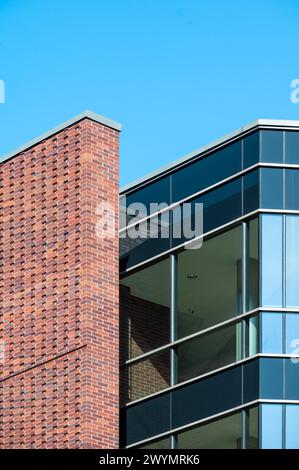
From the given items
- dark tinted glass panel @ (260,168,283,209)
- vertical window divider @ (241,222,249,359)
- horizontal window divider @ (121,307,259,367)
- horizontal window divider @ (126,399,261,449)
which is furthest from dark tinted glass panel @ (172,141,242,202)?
horizontal window divider @ (126,399,261,449)

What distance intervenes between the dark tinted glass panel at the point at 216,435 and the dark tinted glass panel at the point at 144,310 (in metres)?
2.92

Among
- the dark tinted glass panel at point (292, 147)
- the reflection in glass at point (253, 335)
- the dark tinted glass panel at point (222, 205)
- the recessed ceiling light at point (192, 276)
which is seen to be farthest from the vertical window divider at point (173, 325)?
the dark tinted glass panel at point (292, 147)

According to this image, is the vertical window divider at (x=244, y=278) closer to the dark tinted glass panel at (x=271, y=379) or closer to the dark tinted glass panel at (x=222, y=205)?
the dark tinted glass panel at (x=222, y=205)

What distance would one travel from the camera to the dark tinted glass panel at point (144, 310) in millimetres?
35750

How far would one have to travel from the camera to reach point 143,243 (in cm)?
3475

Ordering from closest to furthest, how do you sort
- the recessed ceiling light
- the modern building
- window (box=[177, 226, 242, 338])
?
1. the modern building
2. window (box=[177, 226, 242, 338])
3. the recessed ceiling light

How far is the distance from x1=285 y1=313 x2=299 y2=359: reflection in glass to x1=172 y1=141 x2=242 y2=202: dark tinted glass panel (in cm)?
334

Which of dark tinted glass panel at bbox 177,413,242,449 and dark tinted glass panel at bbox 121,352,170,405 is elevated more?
dark tinted glass panel at bbox 121,352,170,405

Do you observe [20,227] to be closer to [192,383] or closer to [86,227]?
[86,227]

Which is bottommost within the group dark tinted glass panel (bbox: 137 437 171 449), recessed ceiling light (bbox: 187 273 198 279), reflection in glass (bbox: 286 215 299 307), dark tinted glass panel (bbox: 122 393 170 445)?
dark tinted glass panel (bbox: 137 437 171 449)

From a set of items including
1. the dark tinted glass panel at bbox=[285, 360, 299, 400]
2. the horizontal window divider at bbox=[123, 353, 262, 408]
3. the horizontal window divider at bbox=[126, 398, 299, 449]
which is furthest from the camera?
the horizontal window divider at bbox=[123, 353, 262, 408]

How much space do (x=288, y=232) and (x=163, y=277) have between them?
4356 millimetres

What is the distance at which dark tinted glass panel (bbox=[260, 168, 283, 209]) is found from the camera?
32219 mm

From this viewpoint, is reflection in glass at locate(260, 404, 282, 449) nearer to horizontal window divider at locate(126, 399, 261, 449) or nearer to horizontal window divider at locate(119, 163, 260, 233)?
horizontal window divider at locate(126, 399, 261, 449)
